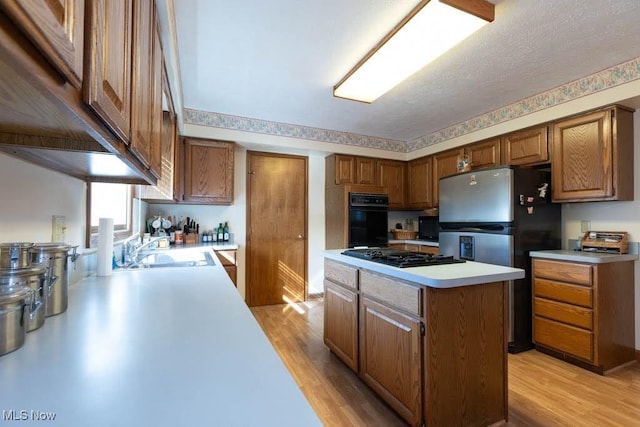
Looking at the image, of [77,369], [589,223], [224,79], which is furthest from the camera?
[589,223]

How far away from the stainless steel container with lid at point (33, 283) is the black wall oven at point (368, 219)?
3.16 metres

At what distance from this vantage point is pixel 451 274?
4.79 feet

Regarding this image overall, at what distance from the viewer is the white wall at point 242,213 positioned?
3580 mm

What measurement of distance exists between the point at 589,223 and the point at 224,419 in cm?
350

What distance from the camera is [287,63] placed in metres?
2.23

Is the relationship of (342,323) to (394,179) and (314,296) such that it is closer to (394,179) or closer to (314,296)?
(314,296)

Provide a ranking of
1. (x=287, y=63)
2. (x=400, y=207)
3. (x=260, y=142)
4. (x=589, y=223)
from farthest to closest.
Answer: (x=400, y=207)
(x=260, y=142)
(x=589, y=223)
(x=287, y=63)

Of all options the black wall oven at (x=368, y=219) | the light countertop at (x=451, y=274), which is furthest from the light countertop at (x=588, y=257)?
the black wall oven at (x=368, y=219)

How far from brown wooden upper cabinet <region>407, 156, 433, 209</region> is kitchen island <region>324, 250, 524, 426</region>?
239 cm

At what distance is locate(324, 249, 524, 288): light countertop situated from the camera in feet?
4.50

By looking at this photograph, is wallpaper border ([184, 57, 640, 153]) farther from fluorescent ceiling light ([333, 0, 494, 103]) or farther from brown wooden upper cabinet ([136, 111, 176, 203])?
fluorescent ceiling light ([333, 0, 494, 103])

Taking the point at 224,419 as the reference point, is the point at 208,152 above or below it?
above

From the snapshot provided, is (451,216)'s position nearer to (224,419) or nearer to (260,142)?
(260,142)

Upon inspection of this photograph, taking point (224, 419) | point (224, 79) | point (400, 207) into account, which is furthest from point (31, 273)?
point (400, 207)
